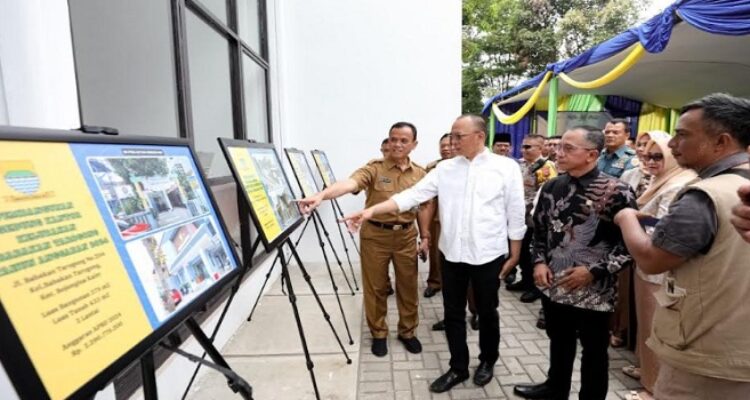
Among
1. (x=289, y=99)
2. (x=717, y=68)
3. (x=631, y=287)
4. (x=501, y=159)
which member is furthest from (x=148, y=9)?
(x=717, y=68)

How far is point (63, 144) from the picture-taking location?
0.84 m

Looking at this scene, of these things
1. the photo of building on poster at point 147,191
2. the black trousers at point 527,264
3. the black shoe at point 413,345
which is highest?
the photo of building on poster at point 147,191

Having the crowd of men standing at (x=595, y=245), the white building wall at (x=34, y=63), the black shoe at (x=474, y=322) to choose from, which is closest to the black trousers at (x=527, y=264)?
the crowd of men standing at (x=595, y=245)

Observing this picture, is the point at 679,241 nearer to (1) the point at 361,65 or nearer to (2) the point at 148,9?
(1) the point at 361,65

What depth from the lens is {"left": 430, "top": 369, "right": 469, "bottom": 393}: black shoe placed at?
8.12ft

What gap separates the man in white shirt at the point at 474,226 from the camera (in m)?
2.32

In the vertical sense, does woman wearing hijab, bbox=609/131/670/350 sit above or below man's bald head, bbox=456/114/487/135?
below

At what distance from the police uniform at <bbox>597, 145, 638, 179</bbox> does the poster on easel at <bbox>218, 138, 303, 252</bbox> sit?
306 centimetres

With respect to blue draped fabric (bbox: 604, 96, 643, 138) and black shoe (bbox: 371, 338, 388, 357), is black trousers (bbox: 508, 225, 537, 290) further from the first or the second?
blue draped fabric (bbox: 604, 96, 643, 138)

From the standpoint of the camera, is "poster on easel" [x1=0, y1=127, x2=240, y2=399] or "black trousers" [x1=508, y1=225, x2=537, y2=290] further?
"black trousers" [x1=508, y1=225, x2=537, y2=290]

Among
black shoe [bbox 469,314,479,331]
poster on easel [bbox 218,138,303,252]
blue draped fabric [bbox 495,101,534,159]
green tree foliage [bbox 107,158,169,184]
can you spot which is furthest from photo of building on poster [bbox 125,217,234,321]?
blue draped fabric [bbox 495,101,534,159]

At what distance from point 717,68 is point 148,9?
11.4 metres

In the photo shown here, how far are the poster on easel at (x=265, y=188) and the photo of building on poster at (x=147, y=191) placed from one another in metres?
0.36

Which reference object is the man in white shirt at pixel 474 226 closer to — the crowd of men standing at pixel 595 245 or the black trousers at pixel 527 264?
the crowd of men standing at pixel 595 245
